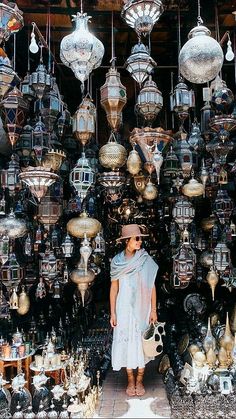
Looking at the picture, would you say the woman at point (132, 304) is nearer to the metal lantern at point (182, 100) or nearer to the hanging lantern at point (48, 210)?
the hanging lantern at point (48, 210)

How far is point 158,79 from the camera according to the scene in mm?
5305

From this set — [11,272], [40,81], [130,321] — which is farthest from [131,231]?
[40,81]

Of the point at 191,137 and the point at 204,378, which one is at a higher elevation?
the point at 191,137

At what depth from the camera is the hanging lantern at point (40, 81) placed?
2995mm

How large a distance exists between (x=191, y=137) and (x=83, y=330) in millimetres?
2997

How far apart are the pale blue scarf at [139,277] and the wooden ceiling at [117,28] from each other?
5.42 ft

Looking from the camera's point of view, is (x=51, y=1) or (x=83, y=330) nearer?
(x=51, y=1)

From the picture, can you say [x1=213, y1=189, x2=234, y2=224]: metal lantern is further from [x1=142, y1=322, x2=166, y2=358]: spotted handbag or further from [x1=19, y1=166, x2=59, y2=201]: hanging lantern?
[x1=19, y1=166, x2=59, y2=201]: hanging lantern

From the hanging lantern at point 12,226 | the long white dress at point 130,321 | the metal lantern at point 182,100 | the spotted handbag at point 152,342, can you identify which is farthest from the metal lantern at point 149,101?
the spotted handbag at point 152,342

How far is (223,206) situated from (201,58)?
1350mm

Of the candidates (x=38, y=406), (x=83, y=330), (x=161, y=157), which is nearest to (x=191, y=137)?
(x=161, y=157)

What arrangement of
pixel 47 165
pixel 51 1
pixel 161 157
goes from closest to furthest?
pixel 161 157 < pixel 47 165 < pixel 51 1

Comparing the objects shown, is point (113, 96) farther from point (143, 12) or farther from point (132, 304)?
point (132, 304)

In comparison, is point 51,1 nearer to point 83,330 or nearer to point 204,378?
point 204,378
